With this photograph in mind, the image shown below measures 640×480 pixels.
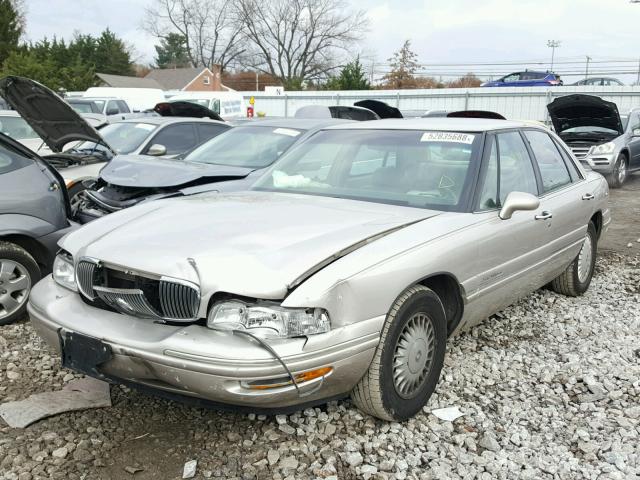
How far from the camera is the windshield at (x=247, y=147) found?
21.7ft

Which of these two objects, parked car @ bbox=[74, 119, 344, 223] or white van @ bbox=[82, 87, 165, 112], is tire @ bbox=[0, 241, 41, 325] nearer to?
parked car @ bbox=[74, 119, 344, 223]

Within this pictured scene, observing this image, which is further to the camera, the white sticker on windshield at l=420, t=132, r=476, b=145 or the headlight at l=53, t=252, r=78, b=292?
the white sticker on windshield at l=420, t=132, r=476, b=145

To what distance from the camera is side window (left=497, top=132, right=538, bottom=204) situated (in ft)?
12.6

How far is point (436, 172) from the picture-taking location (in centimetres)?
367

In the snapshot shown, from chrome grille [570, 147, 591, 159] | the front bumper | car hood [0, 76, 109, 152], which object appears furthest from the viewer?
chrome grille [570, 147, 591, 159]

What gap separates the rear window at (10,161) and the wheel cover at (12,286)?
2.36 feet

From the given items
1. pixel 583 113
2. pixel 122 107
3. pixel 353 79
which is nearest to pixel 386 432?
pixel 583 113

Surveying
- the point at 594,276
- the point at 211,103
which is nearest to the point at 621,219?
the point at 594,276

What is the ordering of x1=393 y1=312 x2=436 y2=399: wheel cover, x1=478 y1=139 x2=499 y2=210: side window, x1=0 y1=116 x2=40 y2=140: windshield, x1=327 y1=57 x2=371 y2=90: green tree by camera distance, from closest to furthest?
x1=393 y1=312 x2=436 y2=399: wheel cover
x1=478 y1=139 x2=499 y2=210: side window
x1=0 y1=116 x2=40 y2=140: windshield
x1=327 y1=57 x2=371 y2=90: green tree

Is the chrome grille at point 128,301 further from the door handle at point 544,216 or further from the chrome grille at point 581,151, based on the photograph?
the chrome grille at point 581,151

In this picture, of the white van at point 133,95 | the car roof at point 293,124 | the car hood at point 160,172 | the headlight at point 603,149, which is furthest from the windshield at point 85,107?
the headlight at point 603,149

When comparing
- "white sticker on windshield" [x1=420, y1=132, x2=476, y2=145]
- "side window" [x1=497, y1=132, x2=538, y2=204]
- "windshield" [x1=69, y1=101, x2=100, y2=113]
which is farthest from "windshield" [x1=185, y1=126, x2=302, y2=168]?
"windshield" [x1=69, y1=101, x2=100, y2=113]

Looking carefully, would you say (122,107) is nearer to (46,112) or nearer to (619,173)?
(46,112)

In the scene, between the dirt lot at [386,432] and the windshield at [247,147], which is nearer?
the dirt lot at [386,432]
